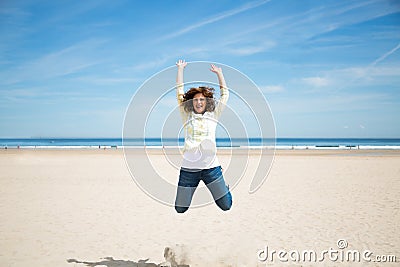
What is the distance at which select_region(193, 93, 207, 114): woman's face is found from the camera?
5.64 m

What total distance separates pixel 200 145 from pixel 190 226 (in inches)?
152

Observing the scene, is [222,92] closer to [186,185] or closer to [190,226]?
[186,185]

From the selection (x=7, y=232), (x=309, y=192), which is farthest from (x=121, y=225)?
(x=309, y=192)

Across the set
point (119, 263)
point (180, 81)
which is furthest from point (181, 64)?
point (119, 263)

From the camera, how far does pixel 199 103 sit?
18.5 feet

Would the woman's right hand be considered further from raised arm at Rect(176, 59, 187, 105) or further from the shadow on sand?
the shadow on sand

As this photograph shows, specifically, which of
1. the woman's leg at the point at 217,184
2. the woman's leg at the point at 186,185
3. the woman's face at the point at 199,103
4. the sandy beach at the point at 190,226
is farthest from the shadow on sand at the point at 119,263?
the woman's face at the point at 199,103

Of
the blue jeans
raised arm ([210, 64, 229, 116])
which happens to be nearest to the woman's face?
raised arm ([210, 64, 229, 116])

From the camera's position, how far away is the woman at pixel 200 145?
5586 mm

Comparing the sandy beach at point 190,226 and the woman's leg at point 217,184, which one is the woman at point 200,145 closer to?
the woman's leg at point 217,184

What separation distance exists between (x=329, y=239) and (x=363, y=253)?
0.97 metres

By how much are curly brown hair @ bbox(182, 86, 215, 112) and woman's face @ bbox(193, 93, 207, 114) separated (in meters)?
0.05

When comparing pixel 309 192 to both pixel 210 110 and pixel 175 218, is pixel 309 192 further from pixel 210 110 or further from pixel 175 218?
pixel 210 110

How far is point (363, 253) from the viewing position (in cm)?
668
